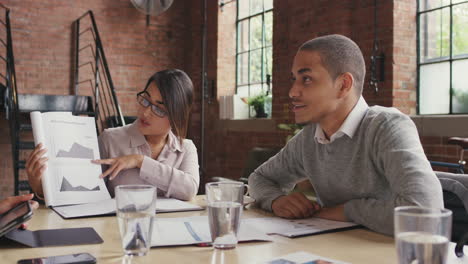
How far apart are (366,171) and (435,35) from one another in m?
2.85

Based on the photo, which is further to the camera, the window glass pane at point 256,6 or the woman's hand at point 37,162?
the window glass pane at point 256,6

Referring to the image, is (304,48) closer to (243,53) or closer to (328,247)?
(328,247)

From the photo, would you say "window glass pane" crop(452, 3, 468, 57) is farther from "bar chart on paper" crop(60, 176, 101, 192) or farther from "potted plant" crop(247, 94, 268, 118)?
"bar chart on paper" crop(60, 176, 101, 192)

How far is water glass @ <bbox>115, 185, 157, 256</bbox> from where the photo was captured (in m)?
0.98

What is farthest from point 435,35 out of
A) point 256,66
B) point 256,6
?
point 256,6

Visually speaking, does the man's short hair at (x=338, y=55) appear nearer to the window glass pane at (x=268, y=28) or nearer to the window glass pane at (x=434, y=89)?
the window glass pane at (x=434, y=89)

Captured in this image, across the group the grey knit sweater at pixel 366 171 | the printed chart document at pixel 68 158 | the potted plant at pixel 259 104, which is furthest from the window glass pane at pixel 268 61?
the printed chart document at pixel 68 158

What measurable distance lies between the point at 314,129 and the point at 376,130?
0.30 metres

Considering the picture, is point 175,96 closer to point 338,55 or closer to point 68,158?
point 68,158

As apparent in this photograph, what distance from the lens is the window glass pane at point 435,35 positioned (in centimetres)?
383

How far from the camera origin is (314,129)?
1.78 meters

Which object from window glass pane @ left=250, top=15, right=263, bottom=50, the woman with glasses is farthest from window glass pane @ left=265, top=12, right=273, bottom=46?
the woman with glasses

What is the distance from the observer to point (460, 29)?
372 centimetres

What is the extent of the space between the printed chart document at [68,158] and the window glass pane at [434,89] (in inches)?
117
